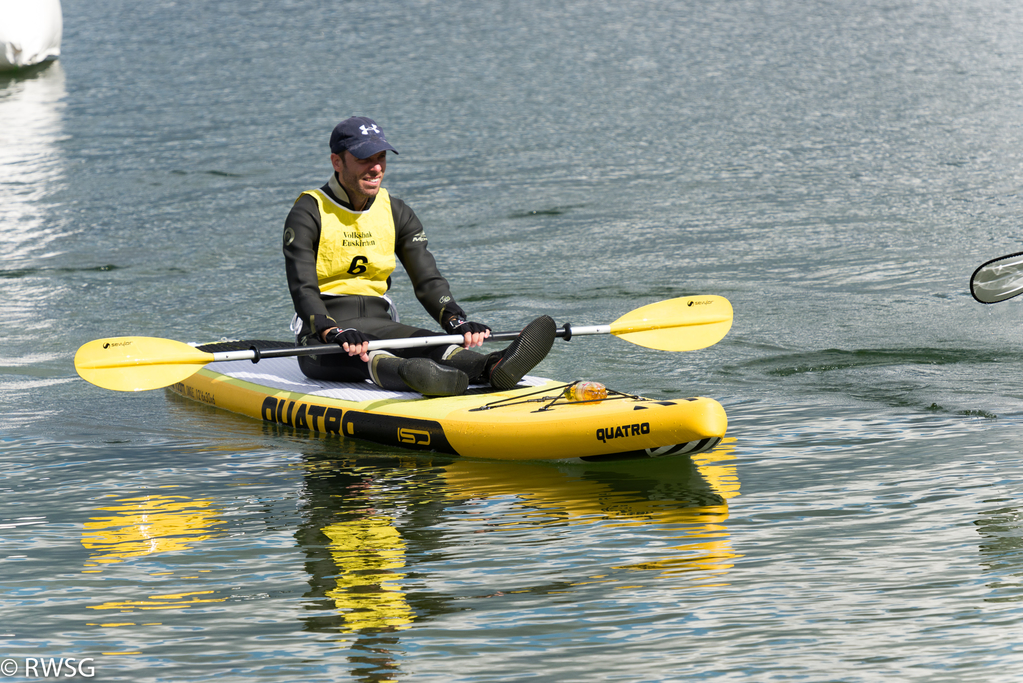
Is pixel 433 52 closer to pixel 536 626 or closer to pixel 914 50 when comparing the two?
pixel 914 50

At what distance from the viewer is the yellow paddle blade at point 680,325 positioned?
6695 millimetres

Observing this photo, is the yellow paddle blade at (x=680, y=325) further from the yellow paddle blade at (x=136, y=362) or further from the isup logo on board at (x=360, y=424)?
the yellow paddle blade at (x=136, y=362)

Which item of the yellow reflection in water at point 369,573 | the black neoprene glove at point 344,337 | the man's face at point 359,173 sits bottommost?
the yellow reflection in water at point 369,573

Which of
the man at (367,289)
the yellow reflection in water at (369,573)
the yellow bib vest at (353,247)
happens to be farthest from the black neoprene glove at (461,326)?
the yellow reflection in water at (369,573)

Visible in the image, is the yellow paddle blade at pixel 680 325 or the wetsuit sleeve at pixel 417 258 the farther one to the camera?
the yellow paddle blade at pixel 680 325

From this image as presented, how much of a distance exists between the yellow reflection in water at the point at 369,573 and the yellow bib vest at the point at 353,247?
1.70 m

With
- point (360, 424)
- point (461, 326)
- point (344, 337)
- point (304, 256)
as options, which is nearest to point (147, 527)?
point (360, 424)

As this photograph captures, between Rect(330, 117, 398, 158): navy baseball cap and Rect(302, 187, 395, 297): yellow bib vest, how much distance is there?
0.31m

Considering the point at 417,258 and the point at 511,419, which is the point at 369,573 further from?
the point at 417,258

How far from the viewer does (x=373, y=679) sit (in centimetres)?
365

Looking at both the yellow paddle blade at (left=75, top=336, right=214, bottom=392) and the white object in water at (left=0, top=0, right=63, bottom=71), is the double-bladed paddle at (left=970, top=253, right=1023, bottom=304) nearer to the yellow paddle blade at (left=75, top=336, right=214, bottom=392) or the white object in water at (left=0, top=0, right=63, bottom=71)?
the yellow paddle blade at (left=75, top=336, right=214, bottom=392)

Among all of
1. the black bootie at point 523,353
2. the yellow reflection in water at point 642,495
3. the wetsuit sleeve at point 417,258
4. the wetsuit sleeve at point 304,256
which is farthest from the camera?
the wetsuit sleeve at point 417,258

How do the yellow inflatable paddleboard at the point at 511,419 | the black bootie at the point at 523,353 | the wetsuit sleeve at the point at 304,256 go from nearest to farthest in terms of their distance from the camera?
1. the yellow inflatable paddleboard at the point at 511,419
2. the black bootie at the point at 523,353
3. the wetsuit sleeve at the point at 304,256

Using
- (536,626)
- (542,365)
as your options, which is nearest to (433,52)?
(542,365)
